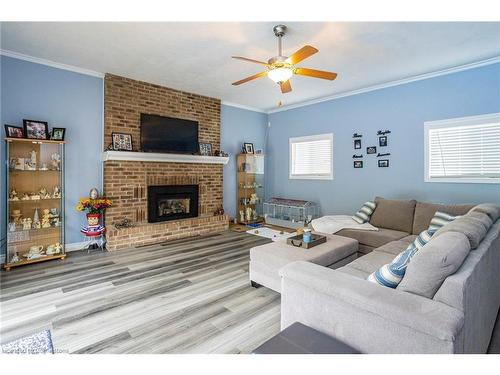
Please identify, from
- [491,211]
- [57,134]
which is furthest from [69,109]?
[491,211]

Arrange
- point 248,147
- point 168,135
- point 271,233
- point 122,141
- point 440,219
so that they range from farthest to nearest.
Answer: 1. point 248,147
2. point 271,233
3. point 168,135
4. point 122,141
5. point 440,219

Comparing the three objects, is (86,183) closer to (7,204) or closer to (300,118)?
(7,204)

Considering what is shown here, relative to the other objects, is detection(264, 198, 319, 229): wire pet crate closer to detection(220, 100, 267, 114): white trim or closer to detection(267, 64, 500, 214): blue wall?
detection(267, 64, 500, 214): blue wall

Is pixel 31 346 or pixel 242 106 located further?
pixel 242 106

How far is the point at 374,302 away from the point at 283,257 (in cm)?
130

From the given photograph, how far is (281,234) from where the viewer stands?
205 inches

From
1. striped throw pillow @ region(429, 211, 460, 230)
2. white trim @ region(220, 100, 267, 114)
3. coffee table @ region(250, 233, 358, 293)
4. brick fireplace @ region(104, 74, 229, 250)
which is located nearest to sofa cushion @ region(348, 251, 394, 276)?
coffee table @ region(250, 233, 358, 293)

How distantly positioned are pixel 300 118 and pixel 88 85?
13.8ft

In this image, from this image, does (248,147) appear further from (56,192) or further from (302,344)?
(302,344)

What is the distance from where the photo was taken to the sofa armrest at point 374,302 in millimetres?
1206

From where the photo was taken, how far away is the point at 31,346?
1.43m

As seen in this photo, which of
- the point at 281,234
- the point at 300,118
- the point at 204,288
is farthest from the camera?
the point at 300,118

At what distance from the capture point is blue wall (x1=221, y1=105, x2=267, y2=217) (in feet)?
20.0
